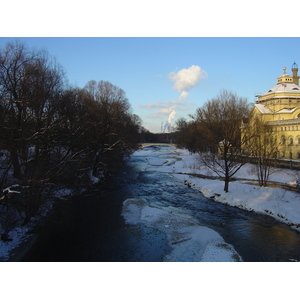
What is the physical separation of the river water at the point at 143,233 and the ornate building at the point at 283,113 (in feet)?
60.0

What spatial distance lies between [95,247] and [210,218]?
653 cm

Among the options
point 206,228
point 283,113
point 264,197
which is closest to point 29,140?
point 206,228

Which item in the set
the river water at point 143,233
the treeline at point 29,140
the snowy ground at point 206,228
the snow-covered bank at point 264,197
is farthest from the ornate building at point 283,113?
the treeline at point 29,140

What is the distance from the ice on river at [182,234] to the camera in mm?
8977

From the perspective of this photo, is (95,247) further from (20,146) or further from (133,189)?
(133,189)

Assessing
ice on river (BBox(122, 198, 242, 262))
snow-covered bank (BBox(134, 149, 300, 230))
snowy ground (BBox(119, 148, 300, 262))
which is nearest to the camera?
ice on river (BBox(122, 198, 242, 262))

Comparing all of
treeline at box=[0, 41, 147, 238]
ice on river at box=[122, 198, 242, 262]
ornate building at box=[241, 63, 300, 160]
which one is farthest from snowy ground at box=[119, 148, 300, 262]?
ornate building at box=[241, 63, 300, 160]

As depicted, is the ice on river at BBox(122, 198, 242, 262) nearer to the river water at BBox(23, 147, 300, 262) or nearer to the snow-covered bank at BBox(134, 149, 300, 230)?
the river water at BBox(23, 147, 300, 262)

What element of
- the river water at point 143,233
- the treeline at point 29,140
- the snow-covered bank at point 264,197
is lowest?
the river water at point 143,233

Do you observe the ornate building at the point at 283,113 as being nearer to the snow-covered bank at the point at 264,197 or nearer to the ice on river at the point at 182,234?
the snow-covered bank at the point at 264,197

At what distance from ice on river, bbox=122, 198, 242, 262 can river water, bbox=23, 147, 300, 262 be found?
0.13 meters

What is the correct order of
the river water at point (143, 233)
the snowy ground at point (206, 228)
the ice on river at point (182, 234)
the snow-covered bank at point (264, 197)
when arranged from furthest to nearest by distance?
the snow-covered bank at point (264, 197)
the snowy ground at point (206, 228)
the river water at point (143, 233)
the ice on river at point (182, 234)

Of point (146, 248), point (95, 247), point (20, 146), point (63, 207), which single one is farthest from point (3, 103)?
point (146, 248)

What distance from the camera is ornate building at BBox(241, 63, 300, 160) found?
29359 millimetres
